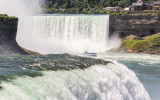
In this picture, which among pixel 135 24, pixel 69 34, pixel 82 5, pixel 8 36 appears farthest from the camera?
pixel 82 5

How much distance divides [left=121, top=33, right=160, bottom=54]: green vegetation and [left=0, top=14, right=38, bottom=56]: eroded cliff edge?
3437 centimetres

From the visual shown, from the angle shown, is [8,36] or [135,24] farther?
[135,24]

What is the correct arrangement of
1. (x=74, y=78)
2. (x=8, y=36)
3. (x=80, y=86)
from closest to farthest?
(x=80, y=86) < (x=74, y=78) < (x=8, y=36)

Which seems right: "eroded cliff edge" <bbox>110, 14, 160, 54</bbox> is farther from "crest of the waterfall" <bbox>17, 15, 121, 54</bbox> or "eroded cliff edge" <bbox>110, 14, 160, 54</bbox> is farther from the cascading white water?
the cascading white water

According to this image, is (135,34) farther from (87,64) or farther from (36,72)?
(36,72)

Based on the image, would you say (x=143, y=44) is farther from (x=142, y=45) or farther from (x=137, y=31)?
(x=137, y=31)

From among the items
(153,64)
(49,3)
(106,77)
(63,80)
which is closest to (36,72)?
(63,80)

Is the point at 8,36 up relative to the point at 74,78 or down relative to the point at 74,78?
down

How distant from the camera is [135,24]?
306ft

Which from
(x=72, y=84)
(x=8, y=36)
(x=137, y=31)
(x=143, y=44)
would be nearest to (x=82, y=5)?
(x=137, y=31)

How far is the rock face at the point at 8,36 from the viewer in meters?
55.8

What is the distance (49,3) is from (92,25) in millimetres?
78331

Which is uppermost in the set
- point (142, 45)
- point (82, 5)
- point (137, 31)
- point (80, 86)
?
point (80, 86)

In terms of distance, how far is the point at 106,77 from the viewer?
29.6 m
